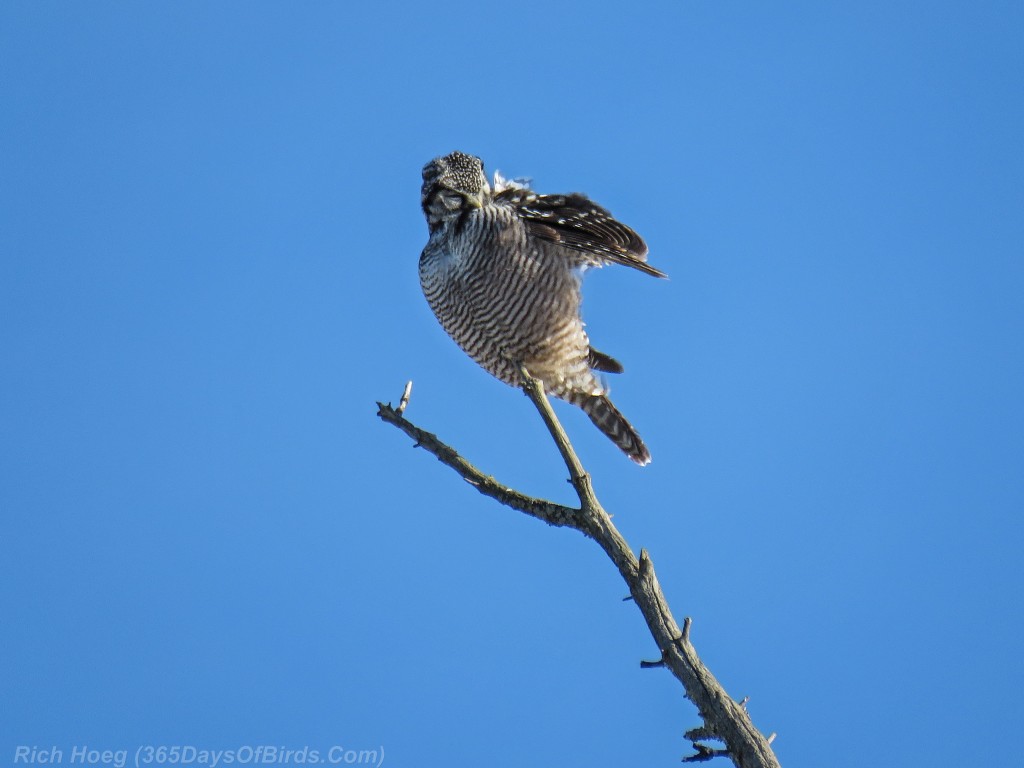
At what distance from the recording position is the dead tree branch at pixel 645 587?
5.23m

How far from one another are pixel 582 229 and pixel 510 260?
59 cm

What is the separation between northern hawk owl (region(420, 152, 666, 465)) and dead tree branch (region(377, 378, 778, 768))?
53.3 inches

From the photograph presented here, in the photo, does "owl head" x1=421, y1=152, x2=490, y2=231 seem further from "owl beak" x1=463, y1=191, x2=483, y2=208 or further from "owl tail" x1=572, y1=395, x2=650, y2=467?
"owl tail" x1=572, y1=395, x2=650, y2=467

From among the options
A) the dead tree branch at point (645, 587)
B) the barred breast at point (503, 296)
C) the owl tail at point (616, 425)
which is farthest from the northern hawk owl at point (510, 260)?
the dead tree branch at point (645, 587)

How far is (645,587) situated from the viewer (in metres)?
5.69

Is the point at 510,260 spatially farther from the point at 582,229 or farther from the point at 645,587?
the point at 645,587

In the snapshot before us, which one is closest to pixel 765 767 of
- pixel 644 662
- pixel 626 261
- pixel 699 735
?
pixel 699 735

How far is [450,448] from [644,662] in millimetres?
1711

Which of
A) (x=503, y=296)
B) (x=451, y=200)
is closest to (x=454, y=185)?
(x=451, y=200)

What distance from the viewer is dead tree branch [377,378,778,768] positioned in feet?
17.2

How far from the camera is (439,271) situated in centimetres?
→ 811

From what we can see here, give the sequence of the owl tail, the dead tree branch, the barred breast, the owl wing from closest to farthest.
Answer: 1. the dead tree branch
2. the barred breast
3. the owl wing
4. the owl tail

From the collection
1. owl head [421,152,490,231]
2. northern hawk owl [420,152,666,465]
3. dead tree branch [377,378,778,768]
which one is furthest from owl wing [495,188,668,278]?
dead tree branch [377,378,778,768]

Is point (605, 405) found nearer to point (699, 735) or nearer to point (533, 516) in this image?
point (533, 516)
